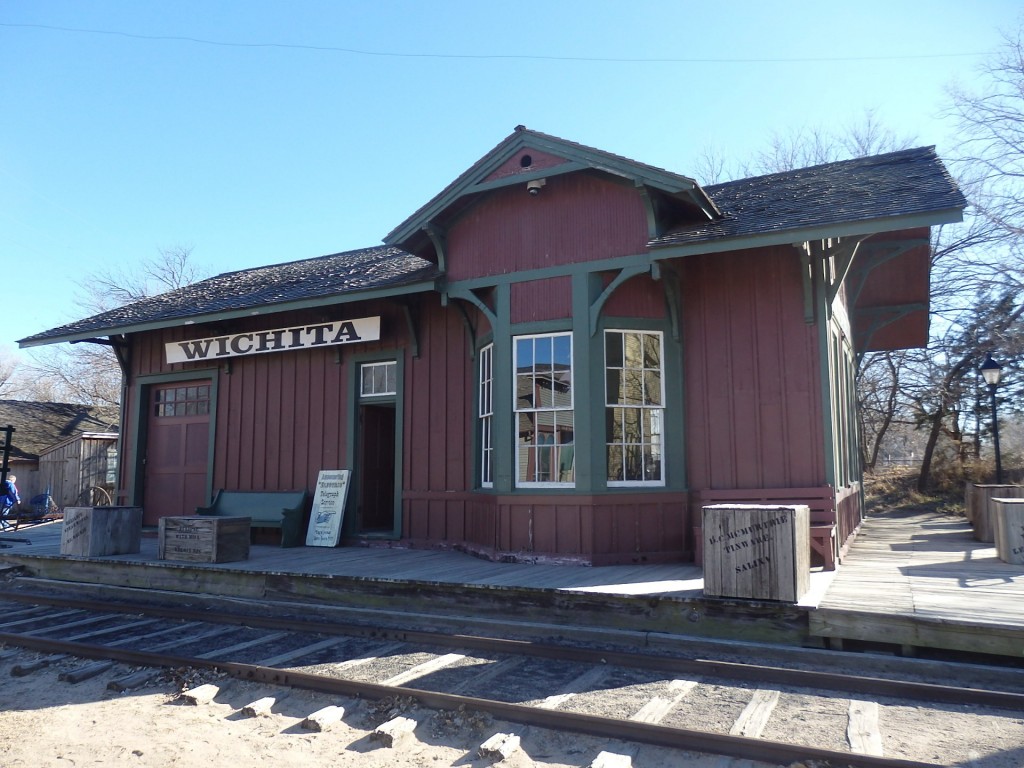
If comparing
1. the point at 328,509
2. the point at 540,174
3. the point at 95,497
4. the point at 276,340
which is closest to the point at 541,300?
the point at 540,174

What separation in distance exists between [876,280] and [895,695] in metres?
8.89

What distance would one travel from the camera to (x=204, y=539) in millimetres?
8930

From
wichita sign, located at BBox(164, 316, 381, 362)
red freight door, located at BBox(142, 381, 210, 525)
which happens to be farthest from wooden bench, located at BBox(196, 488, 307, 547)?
wichita sign, located at BBox(164, 316, 381, 362)

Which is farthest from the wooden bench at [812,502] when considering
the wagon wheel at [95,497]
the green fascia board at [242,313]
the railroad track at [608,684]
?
the wagon wheel at [95,497]

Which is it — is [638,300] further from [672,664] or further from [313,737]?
[313,737]

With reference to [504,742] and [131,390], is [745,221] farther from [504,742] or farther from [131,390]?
[131,390]

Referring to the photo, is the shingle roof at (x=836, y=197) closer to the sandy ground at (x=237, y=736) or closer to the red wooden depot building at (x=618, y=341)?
the red wooden depot building at (x=618, y=341)

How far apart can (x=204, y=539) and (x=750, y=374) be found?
6626 mm

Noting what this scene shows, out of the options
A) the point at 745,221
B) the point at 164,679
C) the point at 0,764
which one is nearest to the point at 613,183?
the point at 745,221

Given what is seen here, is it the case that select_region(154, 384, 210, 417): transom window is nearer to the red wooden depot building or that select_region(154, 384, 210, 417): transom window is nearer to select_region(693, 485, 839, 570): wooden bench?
the red wooden depot building

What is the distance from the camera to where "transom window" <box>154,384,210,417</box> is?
12.7 m

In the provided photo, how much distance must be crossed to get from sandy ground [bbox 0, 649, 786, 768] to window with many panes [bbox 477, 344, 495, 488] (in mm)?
4400

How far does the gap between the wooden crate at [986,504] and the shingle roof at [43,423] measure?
82.0ft

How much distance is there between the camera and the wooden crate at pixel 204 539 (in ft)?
29.1
